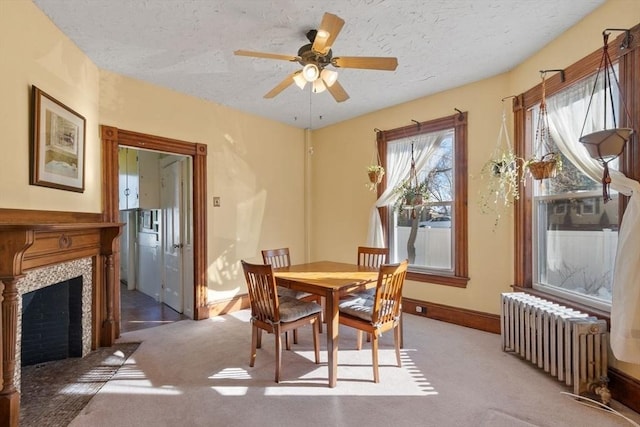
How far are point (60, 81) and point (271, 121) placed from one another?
8.89 ft

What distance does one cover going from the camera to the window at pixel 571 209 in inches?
90.8

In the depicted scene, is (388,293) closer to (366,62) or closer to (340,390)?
(340,390)

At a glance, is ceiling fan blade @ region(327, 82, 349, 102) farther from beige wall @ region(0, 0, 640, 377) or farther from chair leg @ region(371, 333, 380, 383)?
chair leg @ region(371, 333, 380, 383)

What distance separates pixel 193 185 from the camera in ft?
13.0

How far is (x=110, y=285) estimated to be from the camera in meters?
3.11

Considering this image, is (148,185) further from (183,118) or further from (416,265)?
(416,265)

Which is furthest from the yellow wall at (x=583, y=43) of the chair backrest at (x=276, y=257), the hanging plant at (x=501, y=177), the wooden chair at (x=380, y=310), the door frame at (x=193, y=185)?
the door frame at (x=193, y=185)

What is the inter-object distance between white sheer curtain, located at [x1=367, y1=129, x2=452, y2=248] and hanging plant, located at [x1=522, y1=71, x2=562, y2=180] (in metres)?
1.11

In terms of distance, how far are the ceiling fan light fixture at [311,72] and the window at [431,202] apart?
7.08 ft

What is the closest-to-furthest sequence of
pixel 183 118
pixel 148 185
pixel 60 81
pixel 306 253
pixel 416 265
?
pixel 60 81 < pixel 183 118 < pixel 416 265 < pixel 148 185 < pixel 306 253

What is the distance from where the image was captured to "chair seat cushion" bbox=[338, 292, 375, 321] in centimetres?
254

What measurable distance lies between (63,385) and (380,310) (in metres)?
2.45

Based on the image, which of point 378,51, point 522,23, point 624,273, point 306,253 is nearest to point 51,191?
point 378,51

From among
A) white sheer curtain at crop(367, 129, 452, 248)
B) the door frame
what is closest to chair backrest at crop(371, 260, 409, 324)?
white sheer curtain at crop(367, 129, 452, 248)
